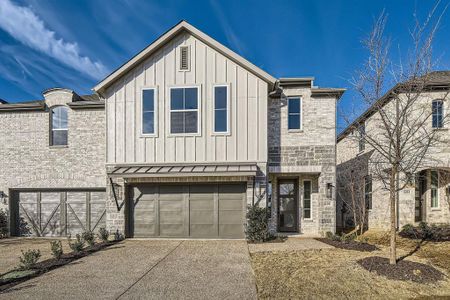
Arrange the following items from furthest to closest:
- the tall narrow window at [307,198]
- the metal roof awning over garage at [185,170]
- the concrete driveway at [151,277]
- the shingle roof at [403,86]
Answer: the tall narrow window at [307,198] < the metal roof awning over garage at [185,170] < the shingle roof at [403,86] < the concrete driveway at [151,277]

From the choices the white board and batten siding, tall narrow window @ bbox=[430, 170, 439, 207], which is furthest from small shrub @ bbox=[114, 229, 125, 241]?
tall narrow window @ bbox=[430, 170, 439, 207]

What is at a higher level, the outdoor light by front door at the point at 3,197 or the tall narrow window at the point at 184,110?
the tall narrow window at the point at 184,110

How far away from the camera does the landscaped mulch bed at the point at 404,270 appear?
6015 millimetres

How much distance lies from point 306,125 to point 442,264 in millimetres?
6493

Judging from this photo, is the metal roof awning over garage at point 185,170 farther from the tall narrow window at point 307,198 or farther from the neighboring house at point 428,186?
the neighboring house at point 428,186

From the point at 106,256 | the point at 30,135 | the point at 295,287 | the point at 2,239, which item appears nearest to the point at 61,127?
the point at 30,135

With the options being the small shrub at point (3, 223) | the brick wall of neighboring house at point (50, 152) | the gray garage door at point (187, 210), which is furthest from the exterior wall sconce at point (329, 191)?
the small shrub at point (3, 223)

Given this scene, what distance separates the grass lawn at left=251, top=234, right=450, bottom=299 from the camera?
5398 mm

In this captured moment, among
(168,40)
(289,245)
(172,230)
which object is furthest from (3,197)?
(289,245)

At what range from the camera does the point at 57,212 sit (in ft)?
40.9

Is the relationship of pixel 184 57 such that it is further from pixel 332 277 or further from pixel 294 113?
pixel 332 277

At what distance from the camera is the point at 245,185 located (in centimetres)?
1101

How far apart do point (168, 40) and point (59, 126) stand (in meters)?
6.65

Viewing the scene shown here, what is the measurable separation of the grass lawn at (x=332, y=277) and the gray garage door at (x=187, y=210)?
9.16ft
